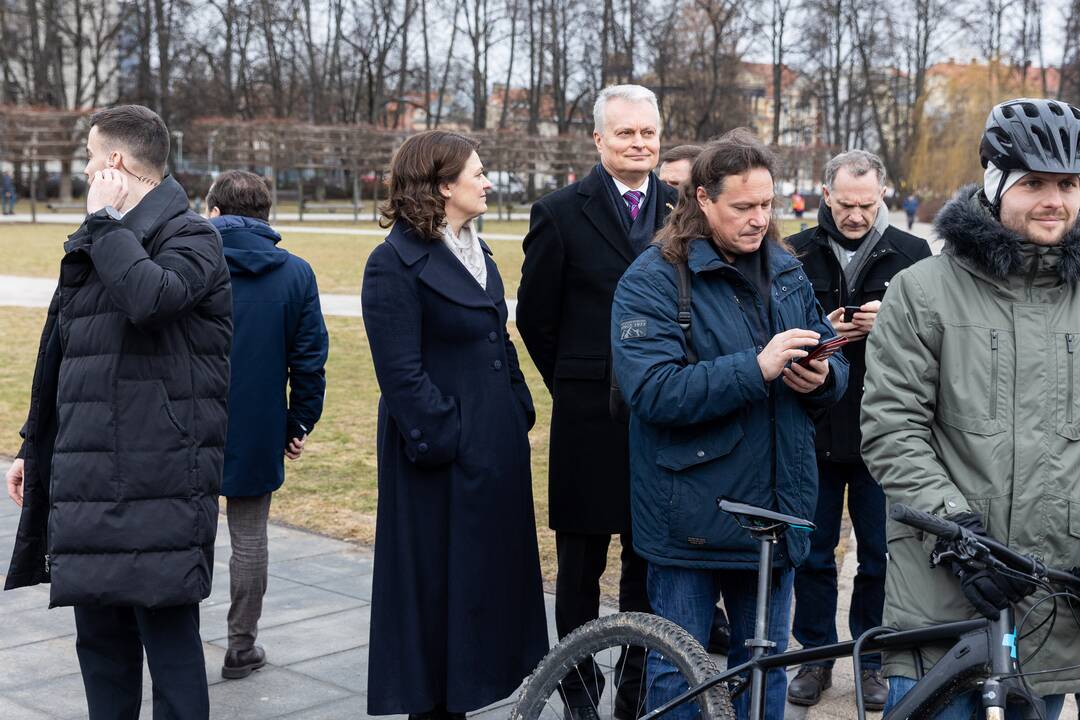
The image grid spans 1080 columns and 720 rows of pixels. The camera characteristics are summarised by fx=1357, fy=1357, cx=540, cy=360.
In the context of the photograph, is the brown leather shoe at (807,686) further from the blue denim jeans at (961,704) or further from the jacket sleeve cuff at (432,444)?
the blue denim jeans at (961,704)

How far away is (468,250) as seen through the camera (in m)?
4.34

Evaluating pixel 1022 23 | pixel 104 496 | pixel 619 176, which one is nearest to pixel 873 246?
pixel 619 176

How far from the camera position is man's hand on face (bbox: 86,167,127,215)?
3664 mm

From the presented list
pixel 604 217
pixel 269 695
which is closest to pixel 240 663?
pixel 269 695

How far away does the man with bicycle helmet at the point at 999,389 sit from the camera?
9.35ft

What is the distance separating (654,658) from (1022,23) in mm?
60685

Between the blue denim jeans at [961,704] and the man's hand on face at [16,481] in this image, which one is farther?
the man's hand on face at [16,481]

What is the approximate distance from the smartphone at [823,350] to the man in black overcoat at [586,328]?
122 centimetres

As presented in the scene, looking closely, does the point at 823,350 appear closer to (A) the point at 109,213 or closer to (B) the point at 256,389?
(A) the point at 109,213

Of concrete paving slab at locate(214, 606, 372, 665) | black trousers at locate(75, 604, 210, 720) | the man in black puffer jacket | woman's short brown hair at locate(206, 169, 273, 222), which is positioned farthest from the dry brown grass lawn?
the man in black puffer jacket

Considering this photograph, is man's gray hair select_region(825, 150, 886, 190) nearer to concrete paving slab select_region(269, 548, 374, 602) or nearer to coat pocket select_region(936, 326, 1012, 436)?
coat pocket select_region(936, 326, 1012, 436)

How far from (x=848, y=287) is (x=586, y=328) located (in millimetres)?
1047

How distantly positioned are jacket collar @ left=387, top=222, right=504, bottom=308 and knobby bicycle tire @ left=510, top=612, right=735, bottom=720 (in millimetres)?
1234

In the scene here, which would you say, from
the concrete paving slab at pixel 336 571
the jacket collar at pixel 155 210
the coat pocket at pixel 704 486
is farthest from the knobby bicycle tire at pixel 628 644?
the concrete paving slab at pixel 336 571
